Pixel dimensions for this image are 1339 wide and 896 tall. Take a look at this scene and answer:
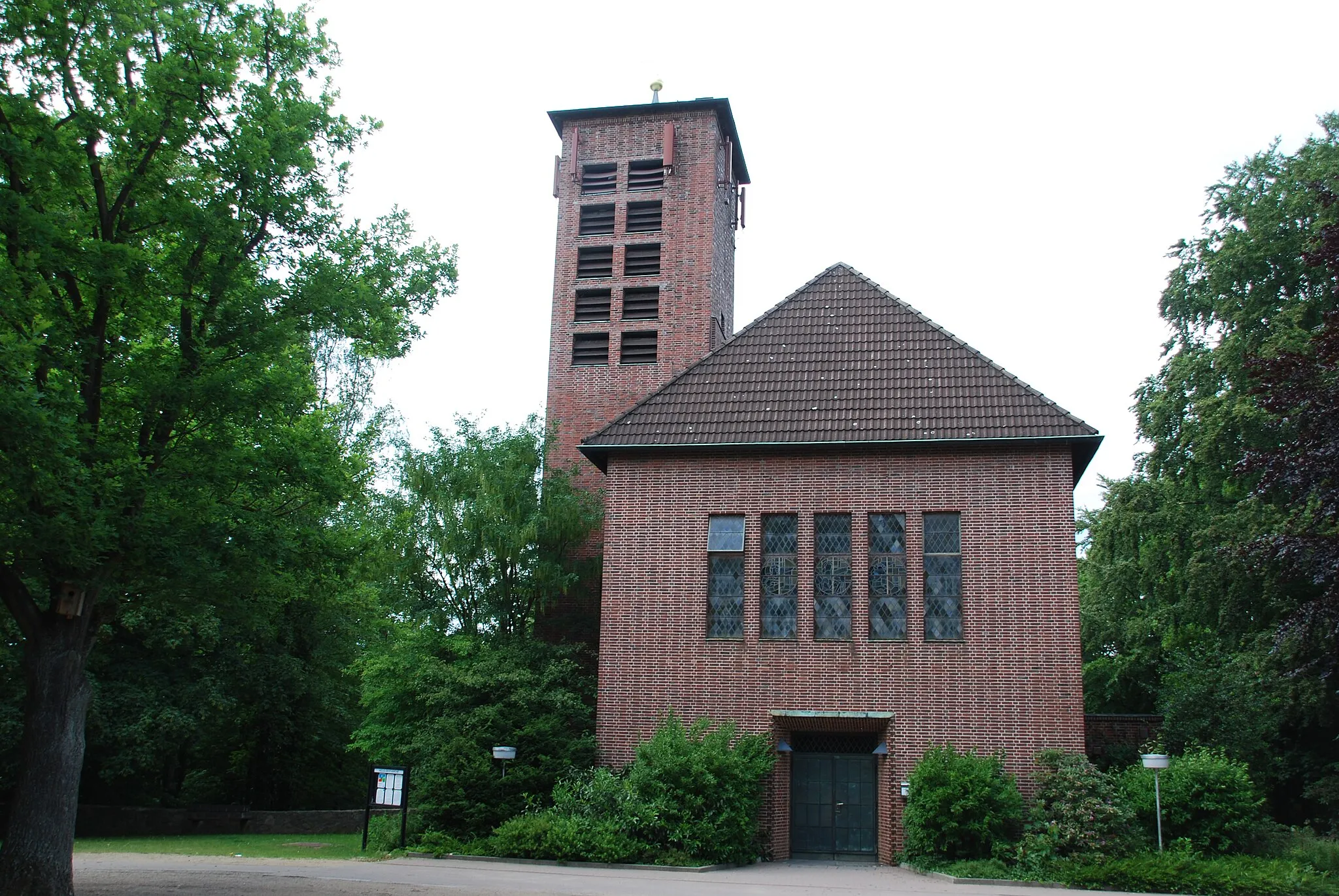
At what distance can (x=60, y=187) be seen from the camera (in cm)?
1213

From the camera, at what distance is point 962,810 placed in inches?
675

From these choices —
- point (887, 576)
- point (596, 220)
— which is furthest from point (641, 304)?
point (887, 576)

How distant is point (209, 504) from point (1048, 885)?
41.0 ft

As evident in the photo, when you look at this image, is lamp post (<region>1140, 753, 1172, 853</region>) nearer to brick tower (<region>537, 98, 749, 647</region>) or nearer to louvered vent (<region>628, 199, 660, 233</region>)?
brick tower (<region>537, 98, 749, 647</region>)

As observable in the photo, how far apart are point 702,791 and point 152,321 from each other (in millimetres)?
10691

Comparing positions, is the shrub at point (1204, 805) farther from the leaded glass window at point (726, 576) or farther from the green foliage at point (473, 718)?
the green foliage at point (473, 718)

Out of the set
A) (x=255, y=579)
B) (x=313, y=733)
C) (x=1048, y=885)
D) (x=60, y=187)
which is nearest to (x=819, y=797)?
(x=1048, y=885)

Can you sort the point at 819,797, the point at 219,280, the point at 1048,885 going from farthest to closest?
the point at 819,797 → the point at 1048,885 → the point at 219,280

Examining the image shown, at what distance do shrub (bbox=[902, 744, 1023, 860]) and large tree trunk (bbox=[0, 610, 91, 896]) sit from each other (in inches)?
468

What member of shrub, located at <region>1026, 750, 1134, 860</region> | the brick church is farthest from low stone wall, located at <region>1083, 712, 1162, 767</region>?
shrub, located at <region>1026, 750, 1134, 860</region>

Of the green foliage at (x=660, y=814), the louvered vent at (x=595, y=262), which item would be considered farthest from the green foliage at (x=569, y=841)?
the louvered vent at (x=595, y=262)

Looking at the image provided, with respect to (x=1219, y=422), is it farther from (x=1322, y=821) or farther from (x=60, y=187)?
(x=60, y=187)

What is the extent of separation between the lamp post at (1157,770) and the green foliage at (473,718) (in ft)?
30.2

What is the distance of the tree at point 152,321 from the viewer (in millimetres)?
11664
